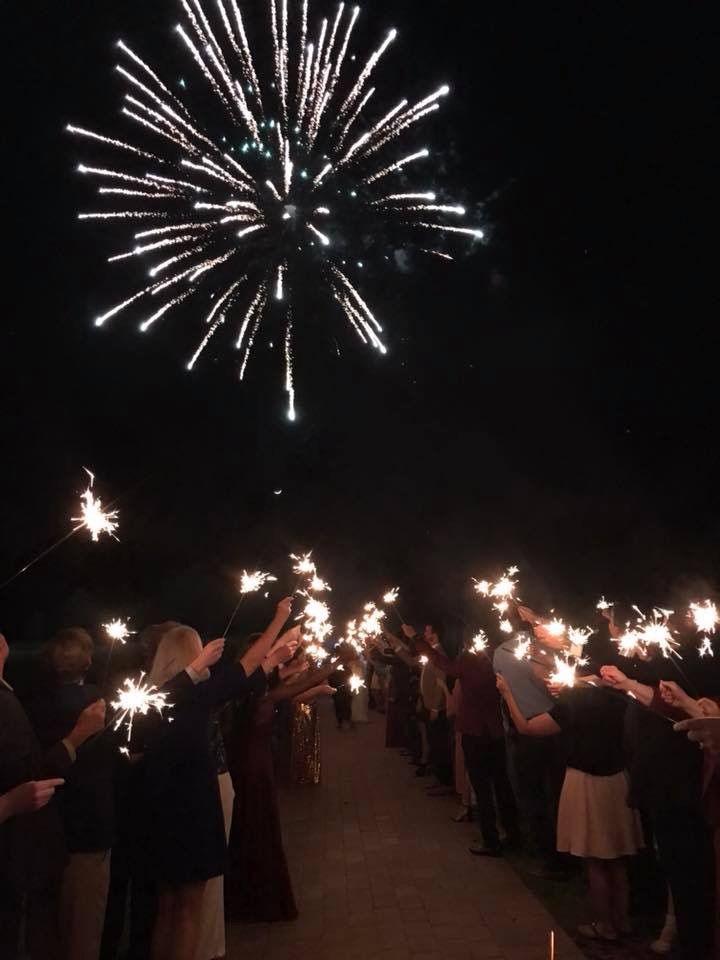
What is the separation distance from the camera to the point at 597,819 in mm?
6562

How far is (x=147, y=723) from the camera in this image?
5059 millimetres

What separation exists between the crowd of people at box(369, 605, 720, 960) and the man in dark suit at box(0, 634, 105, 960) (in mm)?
3167

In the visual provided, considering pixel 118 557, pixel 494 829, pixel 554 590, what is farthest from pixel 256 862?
pixel 118 557

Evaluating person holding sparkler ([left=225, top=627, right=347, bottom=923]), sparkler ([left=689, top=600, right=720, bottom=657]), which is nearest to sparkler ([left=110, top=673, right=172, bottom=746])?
person holding sparkler ([left=225, top=627, right=347, bottom=923])

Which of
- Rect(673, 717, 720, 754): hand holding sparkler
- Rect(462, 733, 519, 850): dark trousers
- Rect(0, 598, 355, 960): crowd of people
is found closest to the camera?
Rect(0, 598, 355, 960): crowd of people

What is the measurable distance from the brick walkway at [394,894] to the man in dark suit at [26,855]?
297 centimetres

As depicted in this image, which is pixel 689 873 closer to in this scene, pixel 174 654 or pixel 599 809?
pixel 599 809

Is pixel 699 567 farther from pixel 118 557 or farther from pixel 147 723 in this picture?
pixel 118 557

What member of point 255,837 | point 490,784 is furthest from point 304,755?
point 255,837

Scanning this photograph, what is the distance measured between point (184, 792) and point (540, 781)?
18.3 feet

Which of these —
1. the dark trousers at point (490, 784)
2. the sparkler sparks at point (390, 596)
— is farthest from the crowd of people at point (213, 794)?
the sparkler sparks at point (390, 596)

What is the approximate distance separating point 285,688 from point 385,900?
83.0 inches

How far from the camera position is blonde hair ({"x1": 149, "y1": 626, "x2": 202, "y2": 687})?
5039 millimetres

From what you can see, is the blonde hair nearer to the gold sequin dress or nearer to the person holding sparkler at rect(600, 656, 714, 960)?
the person holding sparkler at rect(600, 656, 714, 960)
